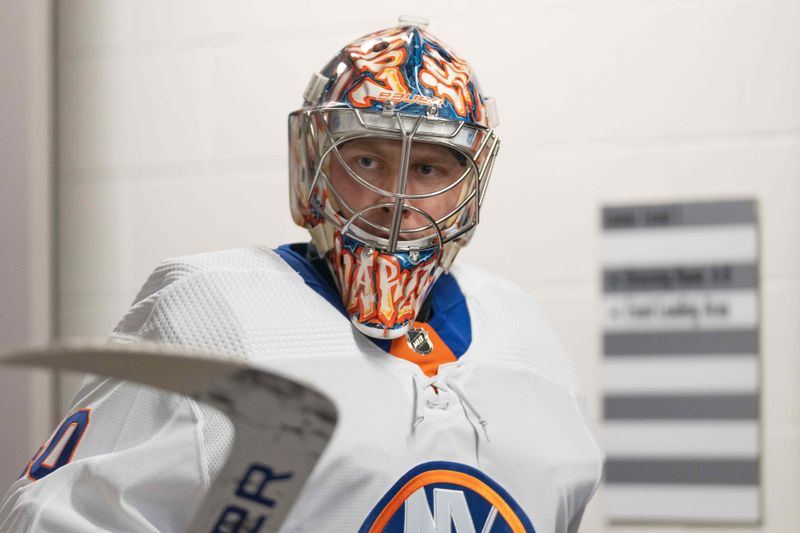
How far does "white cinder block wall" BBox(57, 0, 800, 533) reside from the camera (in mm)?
1966

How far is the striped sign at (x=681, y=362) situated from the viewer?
6.45 ft

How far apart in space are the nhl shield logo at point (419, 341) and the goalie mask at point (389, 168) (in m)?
0.04

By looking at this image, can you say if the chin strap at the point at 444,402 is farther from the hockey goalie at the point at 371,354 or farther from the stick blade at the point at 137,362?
the stick blade at the point at 137,362

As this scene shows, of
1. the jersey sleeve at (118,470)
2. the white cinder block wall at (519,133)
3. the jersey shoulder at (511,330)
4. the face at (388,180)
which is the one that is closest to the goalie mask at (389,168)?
the face at (388,180)

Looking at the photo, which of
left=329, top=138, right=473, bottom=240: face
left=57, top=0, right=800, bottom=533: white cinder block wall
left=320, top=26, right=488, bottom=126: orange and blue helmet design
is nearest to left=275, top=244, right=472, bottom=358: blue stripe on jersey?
left=329, top=138, right=473, bottom=240: face

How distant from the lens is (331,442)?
1.03 meters

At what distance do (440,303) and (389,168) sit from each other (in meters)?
0.23

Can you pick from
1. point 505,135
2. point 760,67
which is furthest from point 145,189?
point 760,67

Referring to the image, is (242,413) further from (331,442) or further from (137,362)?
(331,442)

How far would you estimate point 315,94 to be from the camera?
1326mm

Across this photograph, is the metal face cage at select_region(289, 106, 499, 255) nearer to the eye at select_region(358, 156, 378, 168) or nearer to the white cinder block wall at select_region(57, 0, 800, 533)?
the eye at select_region(358, 156, 378, 168)

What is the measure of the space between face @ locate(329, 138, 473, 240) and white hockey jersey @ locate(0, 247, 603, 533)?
132mm

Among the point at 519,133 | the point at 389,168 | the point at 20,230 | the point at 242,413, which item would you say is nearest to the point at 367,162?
the point at 389,168

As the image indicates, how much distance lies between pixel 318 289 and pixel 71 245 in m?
1.21
